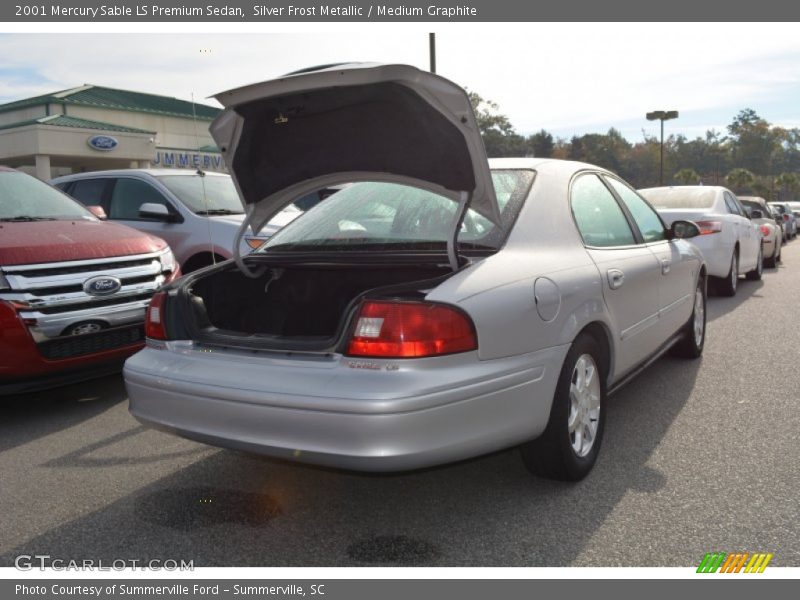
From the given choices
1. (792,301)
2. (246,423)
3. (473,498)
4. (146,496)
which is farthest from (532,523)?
(792,301)

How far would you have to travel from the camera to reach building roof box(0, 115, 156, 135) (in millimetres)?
27750

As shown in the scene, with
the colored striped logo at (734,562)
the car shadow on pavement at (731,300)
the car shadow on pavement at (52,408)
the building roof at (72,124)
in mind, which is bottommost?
the car shadow on pavement at (731,300)

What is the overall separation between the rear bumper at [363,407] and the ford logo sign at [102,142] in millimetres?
28363

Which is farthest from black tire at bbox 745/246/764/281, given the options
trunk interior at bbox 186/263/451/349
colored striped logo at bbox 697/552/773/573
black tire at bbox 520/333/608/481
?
colored striped logo at bbox 697/552/773/573

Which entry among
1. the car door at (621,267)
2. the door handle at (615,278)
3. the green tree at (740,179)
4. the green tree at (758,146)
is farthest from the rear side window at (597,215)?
the green tree at (758,146)

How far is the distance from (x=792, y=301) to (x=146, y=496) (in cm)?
848

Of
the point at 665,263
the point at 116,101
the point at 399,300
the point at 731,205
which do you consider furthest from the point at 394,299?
the point at 116,101

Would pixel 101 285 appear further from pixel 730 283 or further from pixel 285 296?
pixel 730 283

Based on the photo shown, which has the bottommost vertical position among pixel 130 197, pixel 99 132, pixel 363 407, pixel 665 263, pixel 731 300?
pixel 731 300

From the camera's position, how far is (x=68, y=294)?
488cm

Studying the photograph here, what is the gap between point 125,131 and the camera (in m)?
29.9

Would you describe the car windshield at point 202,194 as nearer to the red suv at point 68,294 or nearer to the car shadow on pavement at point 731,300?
the red suv at point 68,294

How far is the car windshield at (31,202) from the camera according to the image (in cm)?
571

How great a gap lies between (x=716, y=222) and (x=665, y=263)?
492 cm
